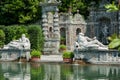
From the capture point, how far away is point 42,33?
121ft

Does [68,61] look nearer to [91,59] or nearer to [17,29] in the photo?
[91,59]

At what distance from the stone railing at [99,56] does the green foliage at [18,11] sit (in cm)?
1247

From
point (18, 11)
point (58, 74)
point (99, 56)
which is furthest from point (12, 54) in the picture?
point (58, 74)

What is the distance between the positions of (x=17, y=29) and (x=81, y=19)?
7.87 metres

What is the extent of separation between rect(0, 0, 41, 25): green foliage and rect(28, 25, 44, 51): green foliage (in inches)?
159

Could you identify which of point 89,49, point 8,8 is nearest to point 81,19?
point 8,8

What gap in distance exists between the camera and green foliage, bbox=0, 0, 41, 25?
127ft

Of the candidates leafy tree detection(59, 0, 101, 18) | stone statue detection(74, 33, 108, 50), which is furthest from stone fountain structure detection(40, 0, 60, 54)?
stone statue detection(74, 33, 108, 50)

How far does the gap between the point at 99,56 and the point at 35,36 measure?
895 cm

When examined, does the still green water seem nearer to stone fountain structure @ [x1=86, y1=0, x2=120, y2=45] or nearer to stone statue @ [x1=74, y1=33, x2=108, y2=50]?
stone statue @ [x1=74, y1=33, x2=108, y2=50]

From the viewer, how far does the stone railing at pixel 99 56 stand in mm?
27172

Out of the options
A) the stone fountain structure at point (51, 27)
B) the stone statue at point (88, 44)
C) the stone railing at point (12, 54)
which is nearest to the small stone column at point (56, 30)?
the stone fountain structure at point (51, 27)

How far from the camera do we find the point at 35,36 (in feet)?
114

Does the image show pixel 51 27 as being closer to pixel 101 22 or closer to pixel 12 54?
pixel 101 22
